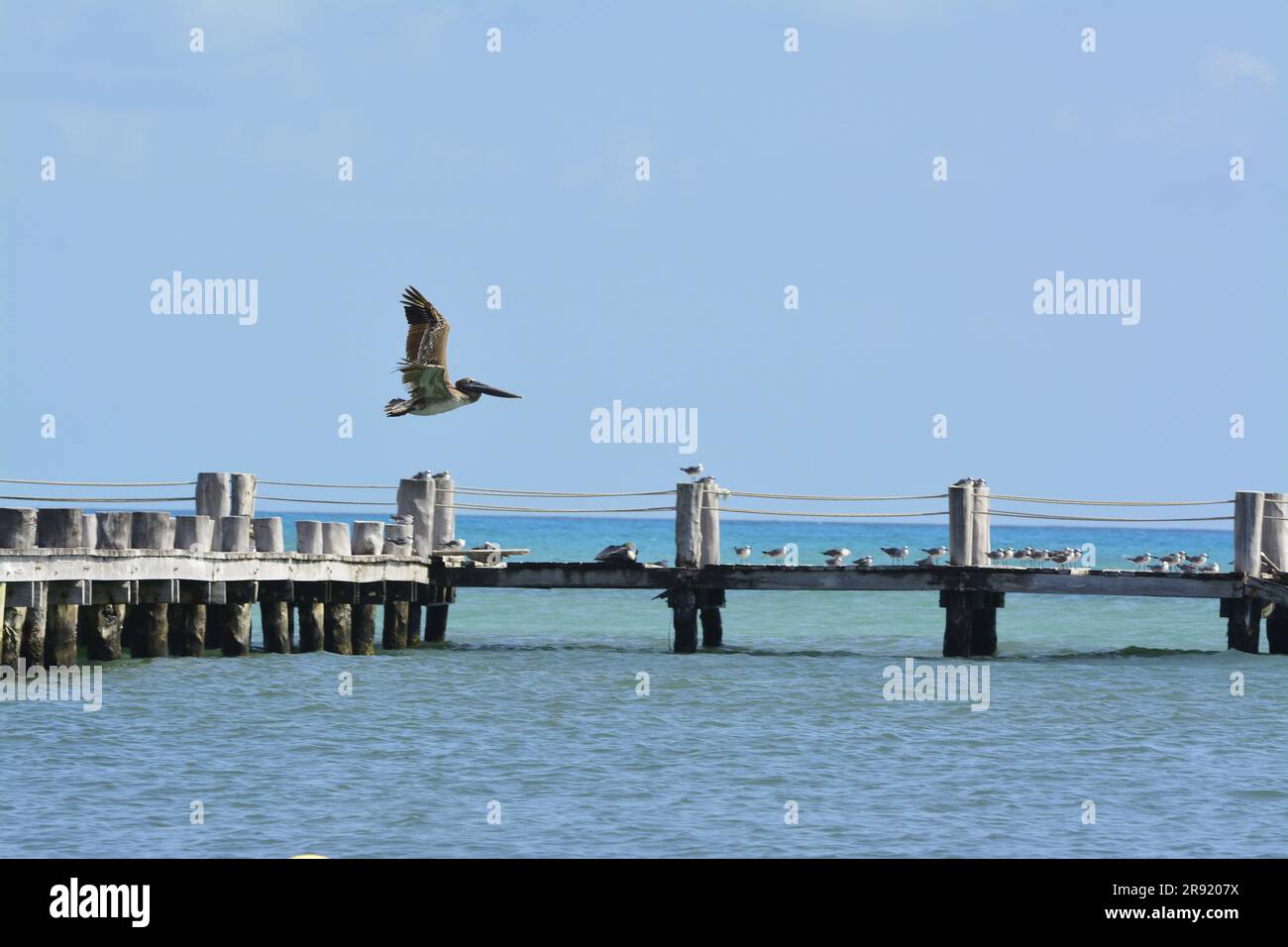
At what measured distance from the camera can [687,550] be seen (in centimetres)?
2812

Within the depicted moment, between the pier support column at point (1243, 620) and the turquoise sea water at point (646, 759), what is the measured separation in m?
0.30

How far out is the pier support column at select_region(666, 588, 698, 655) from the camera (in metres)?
28.4

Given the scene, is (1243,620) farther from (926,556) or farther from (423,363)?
(423,363)

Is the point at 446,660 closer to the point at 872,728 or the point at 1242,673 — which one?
the point at 872,728

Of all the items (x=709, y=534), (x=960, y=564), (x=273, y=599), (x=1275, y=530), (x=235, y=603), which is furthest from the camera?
(x=709, y=534)

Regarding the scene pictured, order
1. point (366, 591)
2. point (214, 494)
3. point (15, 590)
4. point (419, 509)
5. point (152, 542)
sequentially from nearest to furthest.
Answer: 1. point (15, 590)
2. point (152, 542)
3. point (214, 494)
4. point (366, 591)
5. point (419, 509)

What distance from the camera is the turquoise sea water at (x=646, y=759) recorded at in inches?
564

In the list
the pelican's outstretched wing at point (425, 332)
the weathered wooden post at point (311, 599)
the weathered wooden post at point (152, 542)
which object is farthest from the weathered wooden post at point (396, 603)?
the pelican's outstretched wing at point (425, 332)

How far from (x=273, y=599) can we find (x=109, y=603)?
343 centimetres

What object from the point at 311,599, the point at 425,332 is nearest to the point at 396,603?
the point at 311,599

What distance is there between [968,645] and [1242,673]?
Answer: 387 centimetres
